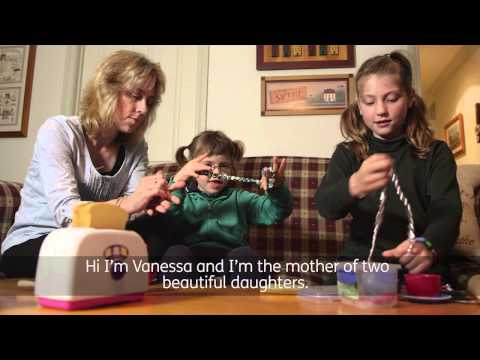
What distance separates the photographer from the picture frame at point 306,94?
1601mm

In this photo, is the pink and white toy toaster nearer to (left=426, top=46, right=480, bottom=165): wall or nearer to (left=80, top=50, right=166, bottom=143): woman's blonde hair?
(left=80, top=50, right=166, bottom=143): woman's blonde hair

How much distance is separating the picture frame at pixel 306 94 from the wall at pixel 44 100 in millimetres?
982

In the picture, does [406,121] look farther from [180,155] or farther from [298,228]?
[180,155]

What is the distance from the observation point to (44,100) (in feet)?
6.09

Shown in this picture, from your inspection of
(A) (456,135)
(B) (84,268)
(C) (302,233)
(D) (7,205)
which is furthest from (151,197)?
(A) (456,135)

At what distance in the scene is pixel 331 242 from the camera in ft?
4.07

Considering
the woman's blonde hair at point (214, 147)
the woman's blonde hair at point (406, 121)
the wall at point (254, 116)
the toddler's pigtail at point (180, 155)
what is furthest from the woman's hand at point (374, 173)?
the wall at point (254, 116)

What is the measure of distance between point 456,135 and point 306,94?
2305 millimetres

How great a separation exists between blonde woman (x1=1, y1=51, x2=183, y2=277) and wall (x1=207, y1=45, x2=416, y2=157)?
0.64 m

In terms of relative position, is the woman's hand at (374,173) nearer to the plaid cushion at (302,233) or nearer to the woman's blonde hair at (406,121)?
the woman's blonde hair at (406,121)
